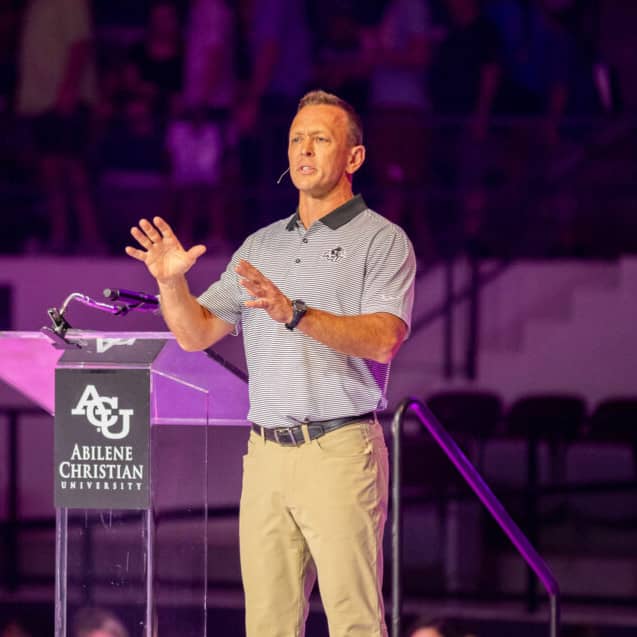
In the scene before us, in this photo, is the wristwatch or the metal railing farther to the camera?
the metal railing

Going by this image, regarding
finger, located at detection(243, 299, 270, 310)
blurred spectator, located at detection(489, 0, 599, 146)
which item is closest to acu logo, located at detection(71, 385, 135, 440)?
finger, located at detection(243, 299, 270, 310)

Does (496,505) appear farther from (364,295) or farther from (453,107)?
(453,107)

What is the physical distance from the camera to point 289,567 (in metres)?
2.98

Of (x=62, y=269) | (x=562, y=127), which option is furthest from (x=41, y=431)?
(x=562, y=127)

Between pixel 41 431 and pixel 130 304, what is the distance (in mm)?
4221

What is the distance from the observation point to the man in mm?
2889

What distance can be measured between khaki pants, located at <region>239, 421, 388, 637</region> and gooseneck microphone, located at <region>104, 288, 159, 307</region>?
15.1 inches

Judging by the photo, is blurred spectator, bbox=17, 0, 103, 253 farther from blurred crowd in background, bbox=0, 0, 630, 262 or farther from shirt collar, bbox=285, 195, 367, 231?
shirt collar, bbox=285, 195, 367, 231

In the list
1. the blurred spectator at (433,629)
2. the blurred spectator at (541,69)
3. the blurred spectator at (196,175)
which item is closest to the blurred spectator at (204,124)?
the blurred spectator at (196,175)

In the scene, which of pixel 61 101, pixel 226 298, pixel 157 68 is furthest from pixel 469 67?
pixel 226 298

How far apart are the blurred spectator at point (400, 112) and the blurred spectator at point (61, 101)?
1.66 m

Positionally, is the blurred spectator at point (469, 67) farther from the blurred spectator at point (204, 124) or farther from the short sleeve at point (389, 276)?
the short sleeve at point (389, 276)

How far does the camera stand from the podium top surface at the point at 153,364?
3008 millimetres

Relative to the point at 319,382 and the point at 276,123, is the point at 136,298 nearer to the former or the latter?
the point at 319,382
